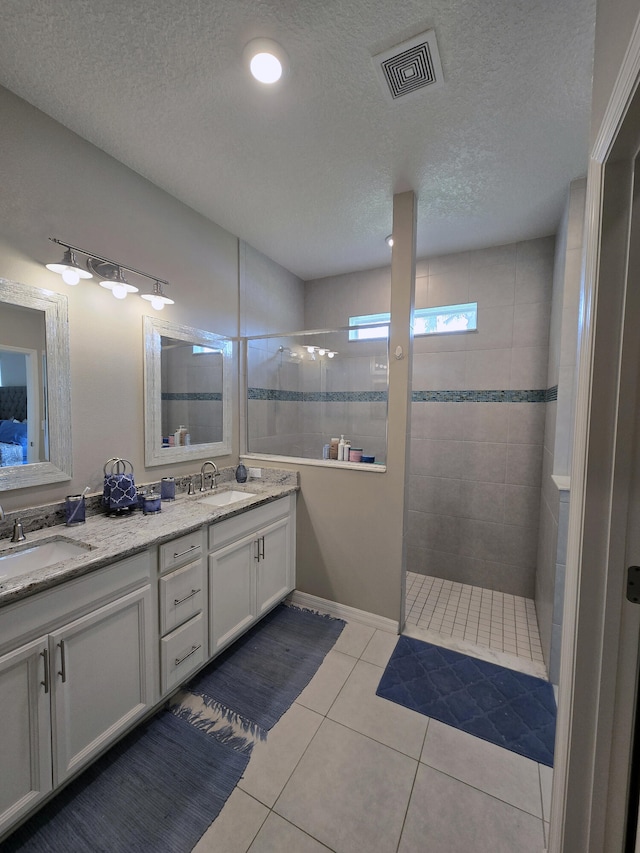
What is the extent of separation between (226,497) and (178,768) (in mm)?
1323

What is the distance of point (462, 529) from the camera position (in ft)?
9.47

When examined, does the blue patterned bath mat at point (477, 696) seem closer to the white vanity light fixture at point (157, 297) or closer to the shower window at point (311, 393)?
the shower window at point (311, 393)

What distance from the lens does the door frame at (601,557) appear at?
83cm

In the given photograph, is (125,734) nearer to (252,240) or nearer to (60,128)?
(60,128)

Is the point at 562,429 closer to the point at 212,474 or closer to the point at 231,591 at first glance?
the point at 231,591

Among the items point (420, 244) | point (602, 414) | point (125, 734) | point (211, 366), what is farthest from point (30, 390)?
point (420, 244)

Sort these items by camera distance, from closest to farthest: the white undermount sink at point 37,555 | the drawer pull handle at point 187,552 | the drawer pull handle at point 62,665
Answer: the drawer pull handle at point 62,665 → the white undermount sink at point 37,555 → the drawer pull handle at point 187,552

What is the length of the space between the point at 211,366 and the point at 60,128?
1401mm

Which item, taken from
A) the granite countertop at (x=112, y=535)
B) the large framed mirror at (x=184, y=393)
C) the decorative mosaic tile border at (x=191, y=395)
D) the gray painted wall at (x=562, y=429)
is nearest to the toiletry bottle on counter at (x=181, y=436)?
the large framed mirror at (x=184, y=393)

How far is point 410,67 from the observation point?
131 centimetres

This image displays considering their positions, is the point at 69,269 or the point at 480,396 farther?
the point at 480,396

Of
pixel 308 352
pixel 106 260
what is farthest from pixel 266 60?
pixel 308 352

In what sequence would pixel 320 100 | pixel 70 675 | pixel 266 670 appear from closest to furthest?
pixel 70 675, pixel 320 100, pixel 266 670

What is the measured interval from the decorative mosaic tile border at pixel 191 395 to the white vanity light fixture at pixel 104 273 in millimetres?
527
